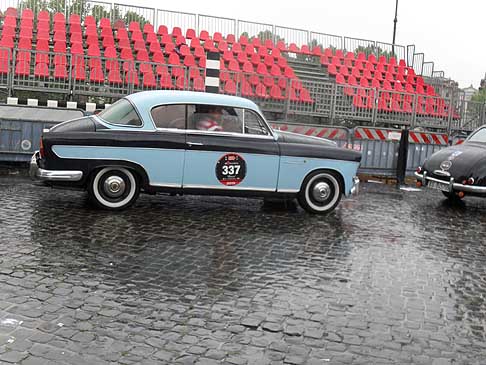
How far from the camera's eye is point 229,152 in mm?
8258

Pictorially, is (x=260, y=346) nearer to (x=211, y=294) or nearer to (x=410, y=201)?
(x=211, y=294)

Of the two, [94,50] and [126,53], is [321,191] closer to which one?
[126,53]

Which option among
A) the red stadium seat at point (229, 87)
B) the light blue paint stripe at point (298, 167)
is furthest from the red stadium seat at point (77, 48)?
the light blue paint stripe at point (298, 167)

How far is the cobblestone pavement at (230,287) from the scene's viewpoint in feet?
12.9

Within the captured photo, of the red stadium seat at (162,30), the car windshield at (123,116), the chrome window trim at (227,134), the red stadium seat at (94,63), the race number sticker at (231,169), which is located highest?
the red stadium seat at (162,30)

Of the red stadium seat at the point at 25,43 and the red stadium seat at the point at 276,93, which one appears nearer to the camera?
the red stadium seat at the point at 276,93

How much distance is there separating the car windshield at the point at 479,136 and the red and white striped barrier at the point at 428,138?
9.03ft

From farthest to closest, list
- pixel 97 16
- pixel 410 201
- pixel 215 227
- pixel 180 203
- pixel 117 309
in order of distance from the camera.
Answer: pixel 97 16 → pixel 410 201 → pixel 180 203 → pixel 215 227 → pixel 117 309

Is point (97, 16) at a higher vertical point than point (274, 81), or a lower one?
higher

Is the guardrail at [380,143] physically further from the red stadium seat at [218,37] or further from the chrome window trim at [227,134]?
the red stadium seat at [218,37]

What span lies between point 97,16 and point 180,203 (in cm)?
1410

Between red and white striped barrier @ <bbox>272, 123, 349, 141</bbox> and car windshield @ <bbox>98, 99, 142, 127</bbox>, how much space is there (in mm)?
5559

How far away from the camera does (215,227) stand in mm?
7582

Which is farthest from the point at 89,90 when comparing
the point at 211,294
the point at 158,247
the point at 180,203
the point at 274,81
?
the point at 211,294
